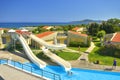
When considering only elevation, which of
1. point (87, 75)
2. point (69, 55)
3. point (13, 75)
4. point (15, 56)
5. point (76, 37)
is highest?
point (76, 37)

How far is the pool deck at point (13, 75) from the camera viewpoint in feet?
65.7

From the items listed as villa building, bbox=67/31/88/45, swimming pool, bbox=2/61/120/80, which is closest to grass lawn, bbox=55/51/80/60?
swimming pool, bbox=2/61/120/80

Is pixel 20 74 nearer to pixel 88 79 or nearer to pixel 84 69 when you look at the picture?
pixel 88 79

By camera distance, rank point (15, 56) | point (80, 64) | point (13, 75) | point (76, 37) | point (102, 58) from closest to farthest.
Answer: point (13, 75) < point (80, 64) < point (102, 58) < point (15, 56) < point (76, 37)

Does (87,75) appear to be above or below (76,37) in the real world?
below

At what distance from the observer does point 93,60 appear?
109 feet

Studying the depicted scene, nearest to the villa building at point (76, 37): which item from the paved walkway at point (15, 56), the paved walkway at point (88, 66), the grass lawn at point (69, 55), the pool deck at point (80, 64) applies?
the grass lawn at point (69, 55)

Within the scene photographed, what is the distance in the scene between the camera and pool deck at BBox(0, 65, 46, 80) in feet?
65.7

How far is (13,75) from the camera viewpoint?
2092cm

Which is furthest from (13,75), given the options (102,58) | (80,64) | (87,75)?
(102,58)

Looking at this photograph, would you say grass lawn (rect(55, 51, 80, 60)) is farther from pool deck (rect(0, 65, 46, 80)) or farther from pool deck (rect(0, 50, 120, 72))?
pool deck (rect(0, 65, 46, 80))

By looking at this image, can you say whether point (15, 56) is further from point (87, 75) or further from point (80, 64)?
point (87, 75)

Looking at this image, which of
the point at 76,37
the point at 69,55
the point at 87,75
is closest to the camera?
the point at 87,75

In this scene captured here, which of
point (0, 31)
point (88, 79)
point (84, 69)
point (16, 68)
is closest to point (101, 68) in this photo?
point (84, 69)
